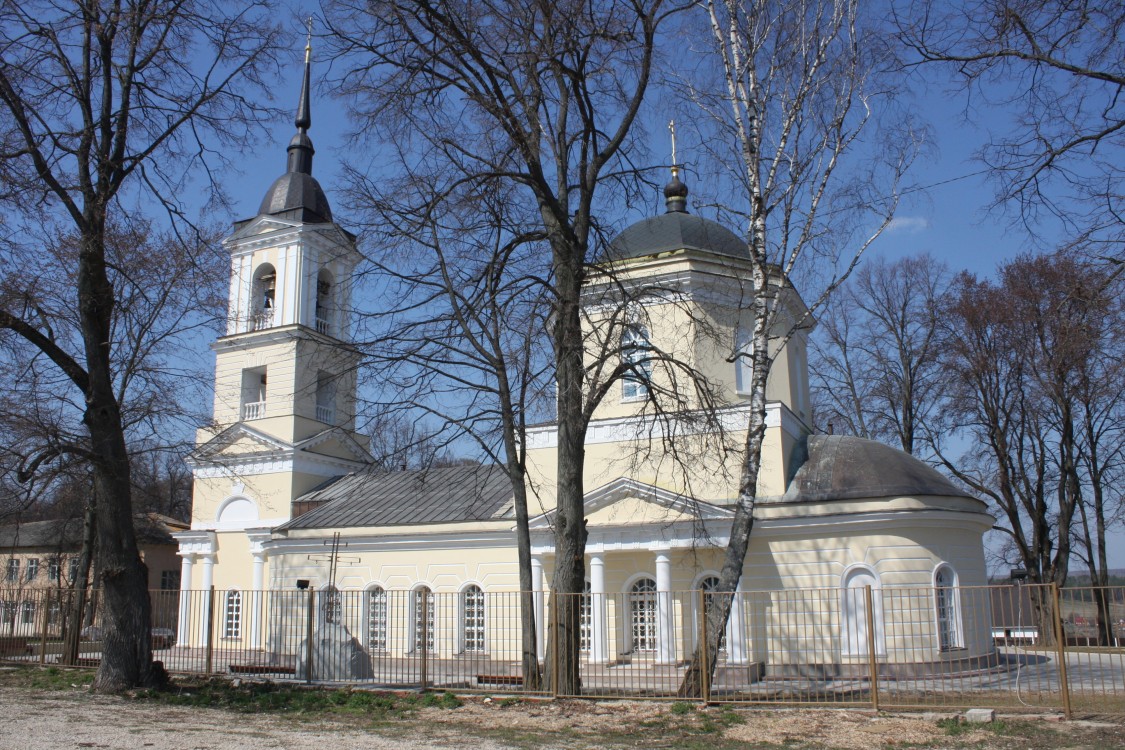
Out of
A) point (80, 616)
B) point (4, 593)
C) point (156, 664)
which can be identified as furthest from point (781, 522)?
point (4, 593)

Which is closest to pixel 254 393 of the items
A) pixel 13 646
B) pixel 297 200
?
pixel 297 200

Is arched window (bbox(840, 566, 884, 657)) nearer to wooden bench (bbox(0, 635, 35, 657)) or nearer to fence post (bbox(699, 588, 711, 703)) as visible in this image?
fence post (bbox(699, 588, 711, 703))

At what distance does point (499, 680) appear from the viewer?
48.3 ft

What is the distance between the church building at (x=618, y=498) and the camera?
17.1 meters

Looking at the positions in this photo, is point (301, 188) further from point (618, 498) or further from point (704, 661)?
point (704, 661)

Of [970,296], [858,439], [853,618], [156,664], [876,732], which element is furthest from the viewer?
[970,296]

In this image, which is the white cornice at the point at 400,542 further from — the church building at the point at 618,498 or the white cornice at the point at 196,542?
the white cornice at the point at 196,542

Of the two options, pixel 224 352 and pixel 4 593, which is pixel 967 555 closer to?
pixel 4 593

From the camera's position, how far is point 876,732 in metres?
9.73

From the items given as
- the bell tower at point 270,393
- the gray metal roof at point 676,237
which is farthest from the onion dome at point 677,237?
the bell tower at point 270,393

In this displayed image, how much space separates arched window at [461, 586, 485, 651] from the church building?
0.08 m

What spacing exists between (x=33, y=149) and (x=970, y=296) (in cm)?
2683

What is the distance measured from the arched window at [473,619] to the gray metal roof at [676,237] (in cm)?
948

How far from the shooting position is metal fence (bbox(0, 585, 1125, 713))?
12.2m
